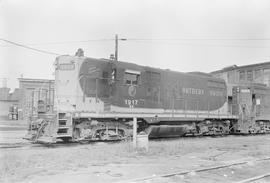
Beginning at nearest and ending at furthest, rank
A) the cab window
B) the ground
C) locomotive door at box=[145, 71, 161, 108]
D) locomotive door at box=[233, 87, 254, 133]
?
the ground, the cab window, locomotive door at box=[145, 71, 161, 108], locomotive door at box=[233, 87, 254, 133]

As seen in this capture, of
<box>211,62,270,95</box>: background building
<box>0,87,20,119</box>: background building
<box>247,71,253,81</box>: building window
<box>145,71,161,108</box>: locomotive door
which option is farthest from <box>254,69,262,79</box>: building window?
<box>0,87,20,119</box>: background building

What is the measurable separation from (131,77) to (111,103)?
148 cm

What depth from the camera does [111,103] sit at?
13.2 metres

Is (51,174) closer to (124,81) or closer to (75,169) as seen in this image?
(75,169)

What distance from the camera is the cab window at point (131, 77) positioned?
44.6 feet

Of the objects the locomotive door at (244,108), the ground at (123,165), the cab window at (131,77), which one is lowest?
the ground at (123,165)

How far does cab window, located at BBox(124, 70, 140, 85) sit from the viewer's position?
13.6m

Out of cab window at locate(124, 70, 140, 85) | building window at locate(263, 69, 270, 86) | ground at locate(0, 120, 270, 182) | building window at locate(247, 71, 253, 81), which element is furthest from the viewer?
building window at locate(247, 71, 253, 81)

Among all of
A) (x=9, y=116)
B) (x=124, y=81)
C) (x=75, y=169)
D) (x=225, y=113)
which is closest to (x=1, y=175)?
(x=75, y=169)

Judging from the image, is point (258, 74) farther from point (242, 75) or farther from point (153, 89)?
point (153, 89)

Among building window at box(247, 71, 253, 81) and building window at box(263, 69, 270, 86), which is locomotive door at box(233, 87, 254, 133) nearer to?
building window at box(263, 69, 270, 86)

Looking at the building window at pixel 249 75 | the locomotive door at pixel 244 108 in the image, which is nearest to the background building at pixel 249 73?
the building window at pixel 249 75

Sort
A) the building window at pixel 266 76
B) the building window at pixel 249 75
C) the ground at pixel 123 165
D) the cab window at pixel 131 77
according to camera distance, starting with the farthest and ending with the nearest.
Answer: the building window at pixel 249 75, the building window at pixel 266 76, the cab window at pixel 131 77, the ground at pixel 123 165

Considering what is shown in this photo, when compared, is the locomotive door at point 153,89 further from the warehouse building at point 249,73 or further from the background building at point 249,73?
the warehouse building at point 249,73
